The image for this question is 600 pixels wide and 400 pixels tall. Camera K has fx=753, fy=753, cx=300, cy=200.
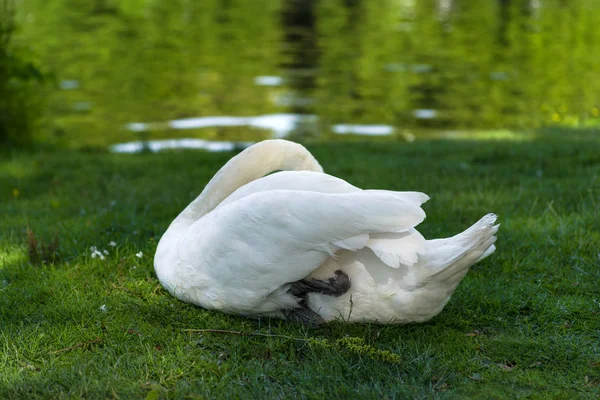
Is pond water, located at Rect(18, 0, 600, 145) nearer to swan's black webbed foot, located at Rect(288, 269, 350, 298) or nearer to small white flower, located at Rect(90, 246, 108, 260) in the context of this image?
small white flower, located at Rect(90, 246, 108, 260)

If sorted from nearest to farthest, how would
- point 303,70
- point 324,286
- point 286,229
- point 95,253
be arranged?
point 286,229, point 324,286, point 95,253, point 303,70

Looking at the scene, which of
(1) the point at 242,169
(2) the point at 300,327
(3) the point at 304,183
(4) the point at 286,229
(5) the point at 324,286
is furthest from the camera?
(1) the point at 242,169

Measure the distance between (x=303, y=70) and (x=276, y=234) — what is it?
15.1m

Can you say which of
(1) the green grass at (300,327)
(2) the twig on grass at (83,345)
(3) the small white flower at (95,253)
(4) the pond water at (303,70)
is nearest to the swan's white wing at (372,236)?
(1) the green grass at (300,327)

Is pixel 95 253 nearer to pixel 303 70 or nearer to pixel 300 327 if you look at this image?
pixel 300 327

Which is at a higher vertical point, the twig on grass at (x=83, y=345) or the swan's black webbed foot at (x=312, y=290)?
the swan's black webbed foot at (x=312, y=290)

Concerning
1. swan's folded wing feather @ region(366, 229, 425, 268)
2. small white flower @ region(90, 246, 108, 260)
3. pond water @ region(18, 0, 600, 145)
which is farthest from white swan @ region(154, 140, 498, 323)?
pond water @ region(18, 0, 600, 145)

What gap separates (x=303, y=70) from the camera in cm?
1822

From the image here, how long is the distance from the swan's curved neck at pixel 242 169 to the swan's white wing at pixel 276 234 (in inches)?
25.4

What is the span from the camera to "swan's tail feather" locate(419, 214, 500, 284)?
10.8ft

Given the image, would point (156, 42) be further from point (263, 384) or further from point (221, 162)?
point (263, 384)

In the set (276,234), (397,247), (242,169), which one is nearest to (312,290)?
(276,234)

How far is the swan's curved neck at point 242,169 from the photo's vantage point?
450 cm

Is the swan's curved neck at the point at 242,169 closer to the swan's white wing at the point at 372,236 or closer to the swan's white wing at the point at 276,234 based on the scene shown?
the swan's white wing at the point at 372,236
